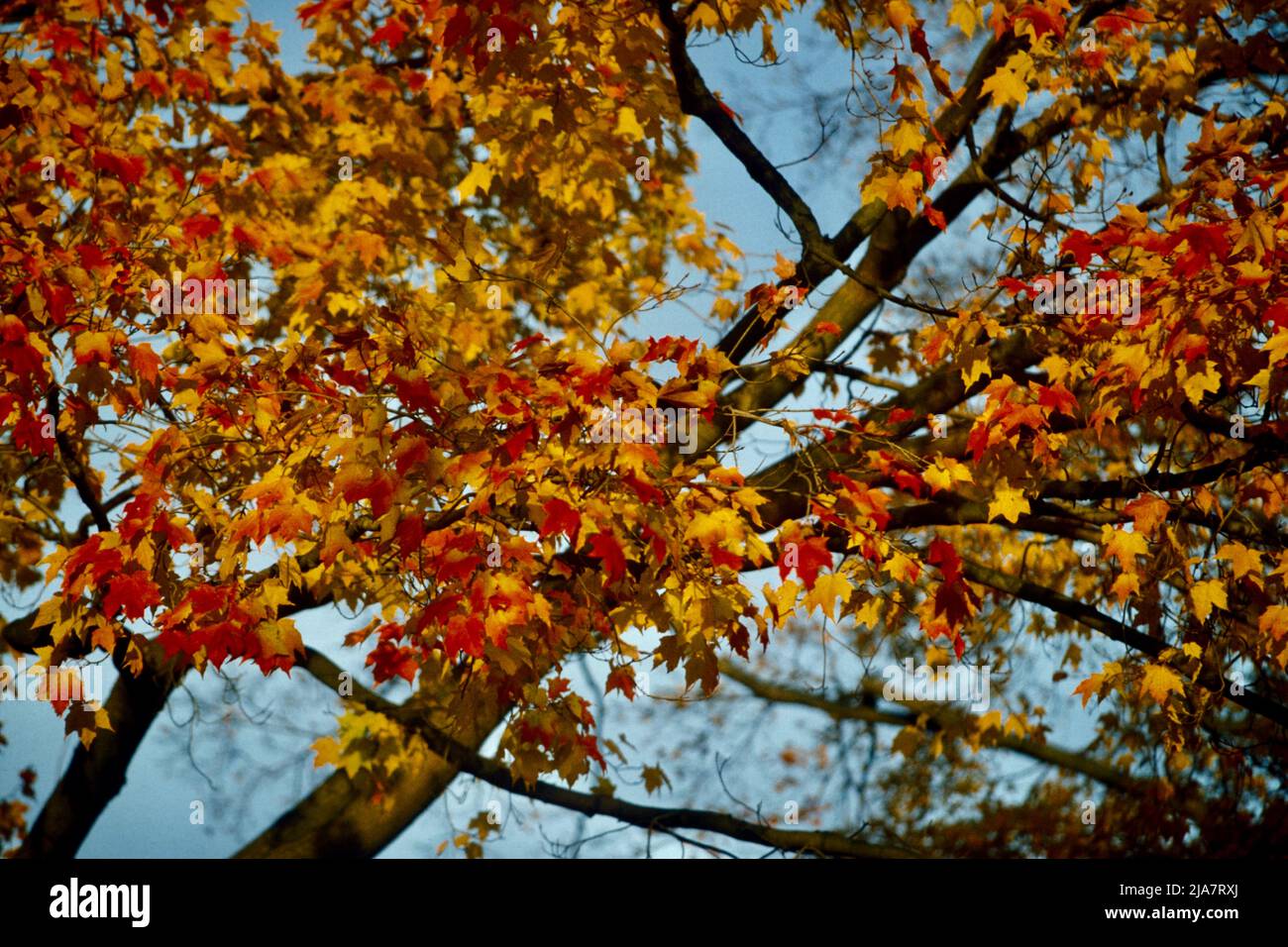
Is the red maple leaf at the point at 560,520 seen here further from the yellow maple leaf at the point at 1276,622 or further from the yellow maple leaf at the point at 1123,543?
the yellow maple leaf at the point at 1276,622

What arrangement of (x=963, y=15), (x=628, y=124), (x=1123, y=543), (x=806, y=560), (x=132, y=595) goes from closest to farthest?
(x=132, y=595) < (x=806, y=560) < (x=963, y=15) < (x=1123, y=543) < (x=628, y=124)

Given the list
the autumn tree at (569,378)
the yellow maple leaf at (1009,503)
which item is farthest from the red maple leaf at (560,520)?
the yellow maple leaf at (1009,503)

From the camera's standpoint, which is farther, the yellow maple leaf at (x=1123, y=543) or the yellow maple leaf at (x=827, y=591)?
the yellow maple leaf at (x=1123, y=543)

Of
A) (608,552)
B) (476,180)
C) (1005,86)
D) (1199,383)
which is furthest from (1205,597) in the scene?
(476,180)

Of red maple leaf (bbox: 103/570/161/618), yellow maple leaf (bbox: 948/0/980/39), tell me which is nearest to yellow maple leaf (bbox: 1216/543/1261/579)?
yellow maple leaf (bbox: 948/0/980/39)

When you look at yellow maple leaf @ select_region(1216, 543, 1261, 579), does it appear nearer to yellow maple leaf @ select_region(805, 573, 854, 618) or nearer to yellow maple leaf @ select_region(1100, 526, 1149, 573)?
yellow maple leaf @ select_region(1100, 526, 1149, 573)

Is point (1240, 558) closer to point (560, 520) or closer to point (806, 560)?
point (806, 560)

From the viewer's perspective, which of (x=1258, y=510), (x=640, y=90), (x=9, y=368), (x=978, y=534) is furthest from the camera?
(x=978, y=534)

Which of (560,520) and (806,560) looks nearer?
(560,520)

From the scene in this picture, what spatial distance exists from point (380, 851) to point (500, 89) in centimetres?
464
